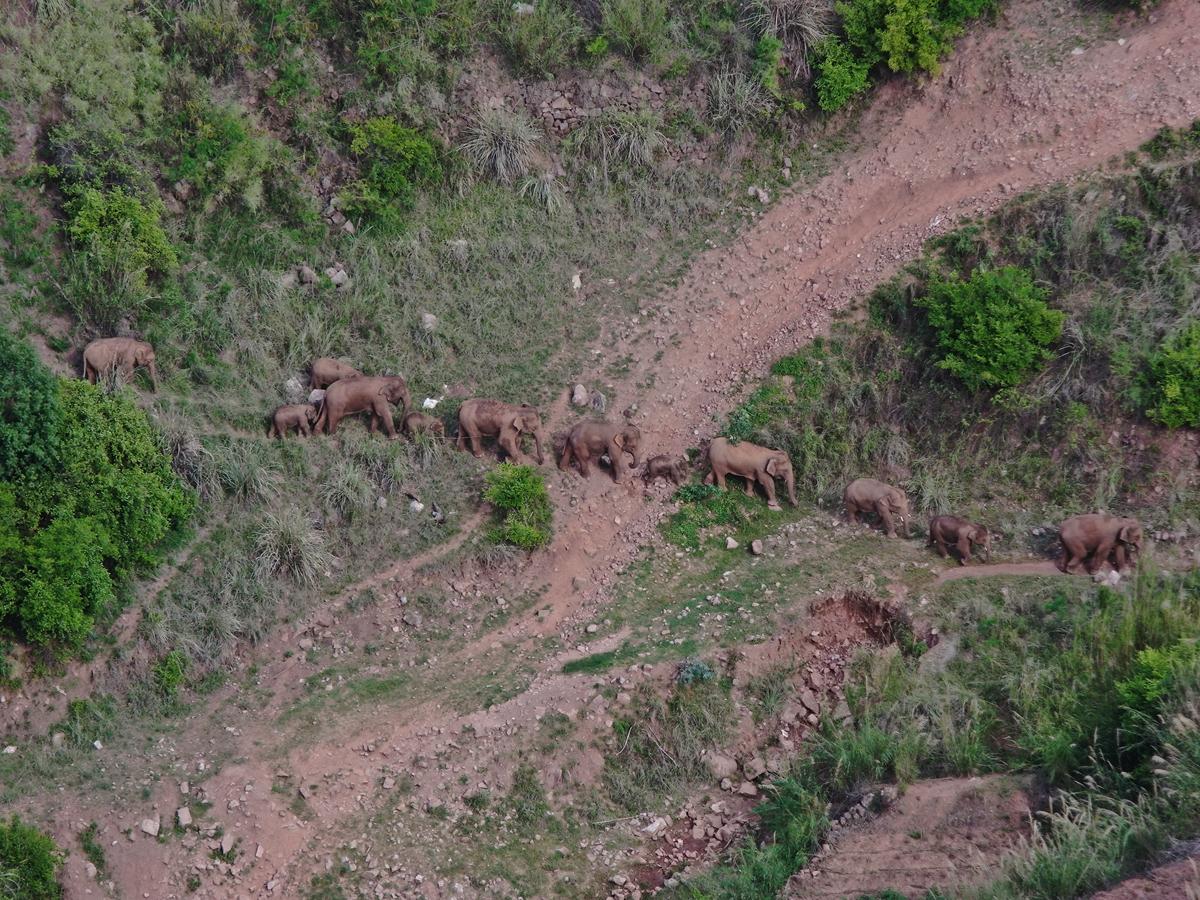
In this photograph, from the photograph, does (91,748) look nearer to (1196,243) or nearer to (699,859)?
(699,859)

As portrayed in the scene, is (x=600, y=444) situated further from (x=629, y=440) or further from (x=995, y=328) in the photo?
(x=995, y=328)

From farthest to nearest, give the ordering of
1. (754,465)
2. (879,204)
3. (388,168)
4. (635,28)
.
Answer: (635,28) < (388,168) < (879,204) < (754,465)

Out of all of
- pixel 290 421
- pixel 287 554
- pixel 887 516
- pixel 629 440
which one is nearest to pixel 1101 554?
pixel 887 516

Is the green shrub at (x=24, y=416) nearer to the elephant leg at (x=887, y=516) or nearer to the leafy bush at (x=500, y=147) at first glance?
the leafy bush at (x=500, y=147)

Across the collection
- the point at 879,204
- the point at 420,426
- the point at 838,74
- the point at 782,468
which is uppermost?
the point at 838,74

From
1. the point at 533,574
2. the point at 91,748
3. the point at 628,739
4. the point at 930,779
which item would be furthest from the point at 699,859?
the point at 91,748

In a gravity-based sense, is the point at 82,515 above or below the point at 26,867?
above

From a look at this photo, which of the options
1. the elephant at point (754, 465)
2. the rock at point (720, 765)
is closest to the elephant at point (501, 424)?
the elephant at point (754, 465)
